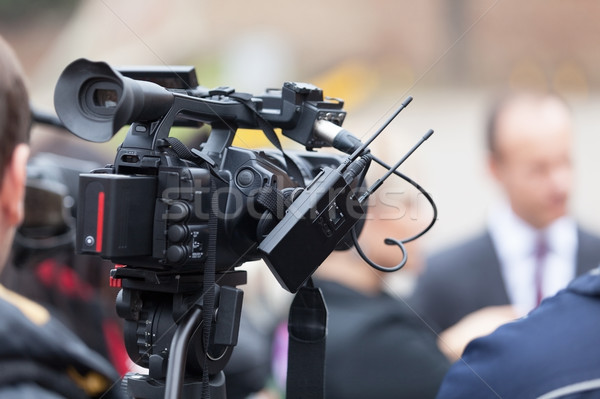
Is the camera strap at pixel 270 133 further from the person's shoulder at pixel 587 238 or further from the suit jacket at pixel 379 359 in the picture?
the person's shoulder at pixel 587 238

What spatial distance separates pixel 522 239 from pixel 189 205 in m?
2.15

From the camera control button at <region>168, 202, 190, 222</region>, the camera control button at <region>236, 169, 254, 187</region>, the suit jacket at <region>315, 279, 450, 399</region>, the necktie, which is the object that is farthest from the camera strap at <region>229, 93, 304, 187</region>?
the necktie

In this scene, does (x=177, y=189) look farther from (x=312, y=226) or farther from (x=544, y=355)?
(x=544, y=355)

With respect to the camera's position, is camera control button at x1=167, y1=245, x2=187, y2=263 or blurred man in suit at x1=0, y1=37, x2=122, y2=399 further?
blurred man in suit at x1=0, y1=37, x2=122, y2=399

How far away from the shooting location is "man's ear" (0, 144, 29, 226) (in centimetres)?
165

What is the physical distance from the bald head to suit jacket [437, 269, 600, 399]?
1.70m

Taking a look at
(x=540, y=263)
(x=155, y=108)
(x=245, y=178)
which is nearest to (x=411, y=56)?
(x=540, y=263)

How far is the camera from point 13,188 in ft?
5.44

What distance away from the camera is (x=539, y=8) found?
308 inches

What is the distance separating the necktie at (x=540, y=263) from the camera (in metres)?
2.97

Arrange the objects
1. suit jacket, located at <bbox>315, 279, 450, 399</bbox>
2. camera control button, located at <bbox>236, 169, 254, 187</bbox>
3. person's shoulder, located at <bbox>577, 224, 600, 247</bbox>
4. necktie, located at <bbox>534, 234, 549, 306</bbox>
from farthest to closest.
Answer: person's shoulder, located at <bbox>577, 224, 600, 247</bbox>
necktie, located at <bbox>534, 234, 549, 306</bbox>
suit jacket, located at <bbox>315, 279, 450, 399</bbox>
camera control button, located at <bbox>236, 169, 254, 187</bbox>

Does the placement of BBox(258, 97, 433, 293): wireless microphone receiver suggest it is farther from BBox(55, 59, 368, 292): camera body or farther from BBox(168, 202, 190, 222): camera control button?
BBox(168, 202, 190, 222): camera control button

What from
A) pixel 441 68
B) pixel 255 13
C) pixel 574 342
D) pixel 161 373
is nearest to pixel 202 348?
pixel 161 373

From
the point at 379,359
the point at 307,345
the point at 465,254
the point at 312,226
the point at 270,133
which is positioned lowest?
the point at 379,359
